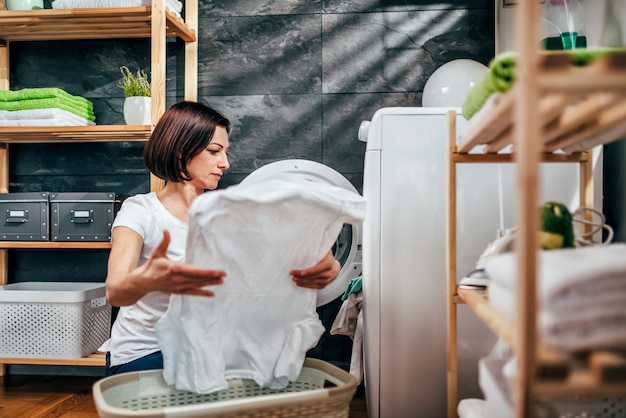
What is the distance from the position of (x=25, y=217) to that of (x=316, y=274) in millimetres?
1582

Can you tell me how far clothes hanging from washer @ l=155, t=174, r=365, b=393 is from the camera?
3.60ft

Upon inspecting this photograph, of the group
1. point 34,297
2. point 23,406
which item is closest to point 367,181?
point 34,297

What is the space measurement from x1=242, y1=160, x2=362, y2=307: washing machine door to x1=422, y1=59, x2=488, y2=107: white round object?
0.50 metres

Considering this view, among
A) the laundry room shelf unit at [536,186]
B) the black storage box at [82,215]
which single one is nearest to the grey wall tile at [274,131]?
the black storage box at [82,215]

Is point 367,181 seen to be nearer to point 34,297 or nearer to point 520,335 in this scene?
point 520,335

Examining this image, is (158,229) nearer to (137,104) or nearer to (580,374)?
(137,104)

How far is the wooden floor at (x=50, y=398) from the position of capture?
2127 millimetres

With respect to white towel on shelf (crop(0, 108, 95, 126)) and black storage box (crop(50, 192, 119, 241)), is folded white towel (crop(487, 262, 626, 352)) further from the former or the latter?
white towel on shelf (crop(0, 108, 95, 126))

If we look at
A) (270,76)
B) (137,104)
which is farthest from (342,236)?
(137,104)

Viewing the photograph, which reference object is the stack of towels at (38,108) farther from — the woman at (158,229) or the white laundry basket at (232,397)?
the white laundry basket at (232,397)

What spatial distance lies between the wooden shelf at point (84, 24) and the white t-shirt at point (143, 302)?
1.00 metres

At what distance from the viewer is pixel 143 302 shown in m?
1.56

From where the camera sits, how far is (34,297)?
224cm

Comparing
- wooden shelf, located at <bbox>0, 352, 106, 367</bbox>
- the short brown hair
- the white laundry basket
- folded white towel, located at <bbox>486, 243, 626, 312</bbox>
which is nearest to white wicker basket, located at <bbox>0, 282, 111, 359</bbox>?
wooden shelf, located at <bbox>0, 352, 106, 367</bbox>
